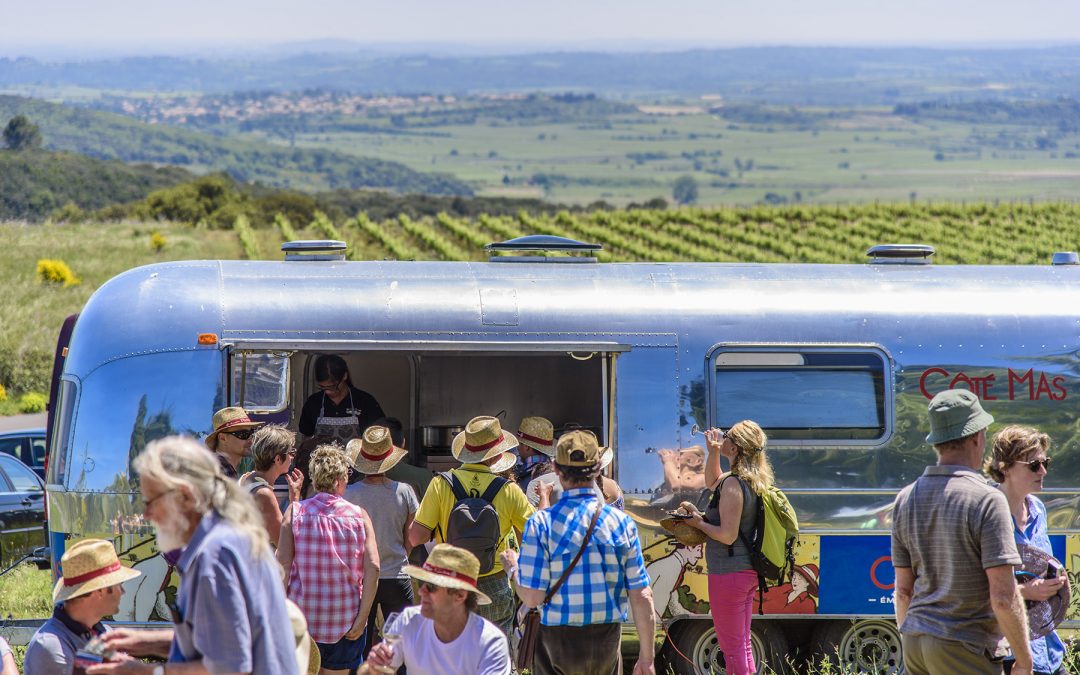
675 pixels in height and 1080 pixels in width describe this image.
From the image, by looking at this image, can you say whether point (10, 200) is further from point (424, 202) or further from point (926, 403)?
point (926, 403)

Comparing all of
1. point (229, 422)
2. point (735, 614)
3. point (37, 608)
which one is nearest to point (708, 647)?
point (735, 614)

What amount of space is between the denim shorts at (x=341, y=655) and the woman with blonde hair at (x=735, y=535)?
5.76 ft

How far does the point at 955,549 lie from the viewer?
191 inches

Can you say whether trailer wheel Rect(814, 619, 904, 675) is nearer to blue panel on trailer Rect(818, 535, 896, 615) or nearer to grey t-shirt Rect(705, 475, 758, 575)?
blue panel on trailer Rect(818, 535, 896, 615)

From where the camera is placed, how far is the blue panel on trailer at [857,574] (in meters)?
7.59

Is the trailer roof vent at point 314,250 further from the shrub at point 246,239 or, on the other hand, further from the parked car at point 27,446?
the shrub at point 246,239

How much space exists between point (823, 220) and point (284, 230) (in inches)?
827

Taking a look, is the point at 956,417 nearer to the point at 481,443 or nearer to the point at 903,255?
the point at 481,443

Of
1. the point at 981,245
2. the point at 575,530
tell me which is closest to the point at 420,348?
the point at 575,530

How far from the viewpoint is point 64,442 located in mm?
7539

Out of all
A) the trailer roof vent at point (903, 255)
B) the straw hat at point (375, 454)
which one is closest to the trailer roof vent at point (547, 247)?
the trailer roof vent at point (903, 255)

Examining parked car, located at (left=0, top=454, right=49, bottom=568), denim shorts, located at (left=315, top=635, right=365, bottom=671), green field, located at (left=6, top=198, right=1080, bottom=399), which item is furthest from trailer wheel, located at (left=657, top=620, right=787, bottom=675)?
green field, located at (left=6, top=198, right=1080, bottom=399)

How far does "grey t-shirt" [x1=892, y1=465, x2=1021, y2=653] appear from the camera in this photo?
4762mm

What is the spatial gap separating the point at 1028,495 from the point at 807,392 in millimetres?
2374
